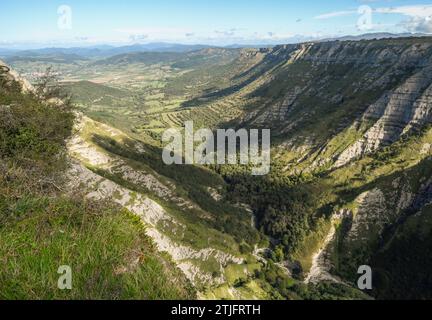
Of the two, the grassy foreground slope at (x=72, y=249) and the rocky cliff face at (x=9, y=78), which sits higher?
the rocky cliff face at (x=9, y=78)

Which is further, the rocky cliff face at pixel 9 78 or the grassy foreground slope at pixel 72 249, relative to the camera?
the rocky cliff face at pixel 9 78

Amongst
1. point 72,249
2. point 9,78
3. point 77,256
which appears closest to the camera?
point 77,256

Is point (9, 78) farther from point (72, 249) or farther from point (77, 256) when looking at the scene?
point (77, 256)

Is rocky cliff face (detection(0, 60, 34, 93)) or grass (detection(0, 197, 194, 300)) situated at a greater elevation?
rocky cliff face (detection(0, 60, 34, 93))

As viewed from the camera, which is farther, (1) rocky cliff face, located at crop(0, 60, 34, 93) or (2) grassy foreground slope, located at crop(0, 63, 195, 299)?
(1) rocky cliff face, located at crop(0, 60, 34, 93)

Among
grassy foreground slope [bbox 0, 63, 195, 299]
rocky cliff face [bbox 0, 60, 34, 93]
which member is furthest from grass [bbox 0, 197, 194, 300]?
rocky cliff face [bbox 0, 60, 34, 93]

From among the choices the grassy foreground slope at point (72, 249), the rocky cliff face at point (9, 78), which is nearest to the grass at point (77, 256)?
the grassy foreground slope at point (72, 249)

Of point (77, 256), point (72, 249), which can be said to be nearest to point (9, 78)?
point (72, 249)

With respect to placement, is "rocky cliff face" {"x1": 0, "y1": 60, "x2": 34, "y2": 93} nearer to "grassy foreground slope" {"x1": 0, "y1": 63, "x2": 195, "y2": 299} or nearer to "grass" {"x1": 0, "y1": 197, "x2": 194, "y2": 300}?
"grassy foreground slope" {"x1": 0, "y1": 63, "x2": 195, "y2": 299}

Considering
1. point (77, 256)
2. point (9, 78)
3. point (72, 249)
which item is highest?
point (9, 78)

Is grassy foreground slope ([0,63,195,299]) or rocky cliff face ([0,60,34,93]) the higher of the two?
rocky cliff face ([0,60,34,93])

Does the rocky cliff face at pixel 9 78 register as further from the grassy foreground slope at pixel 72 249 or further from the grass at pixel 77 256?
the grass at pixel 77 256
